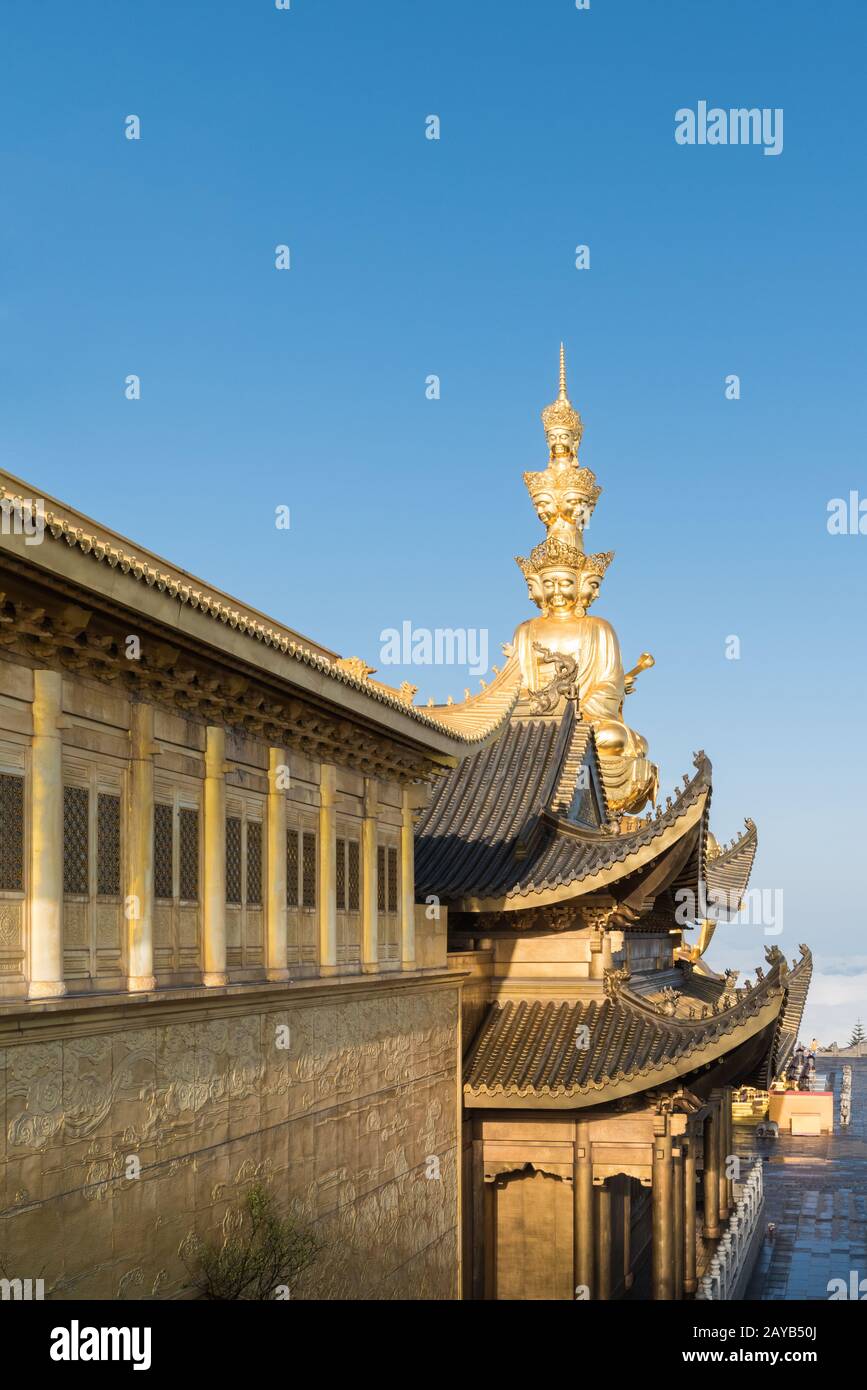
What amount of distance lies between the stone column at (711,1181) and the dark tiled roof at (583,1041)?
7.42 meters

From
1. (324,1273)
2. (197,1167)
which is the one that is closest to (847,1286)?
(324,1273)

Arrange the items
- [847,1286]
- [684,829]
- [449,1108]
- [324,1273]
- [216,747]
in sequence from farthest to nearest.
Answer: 1. [847,1286]
2. [684,829]
3. [449,1108]
4. [324,1273]
5. [216,747]

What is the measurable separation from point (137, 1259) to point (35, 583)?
484 centimetres

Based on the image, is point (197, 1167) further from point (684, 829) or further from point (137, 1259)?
point (684, 829)

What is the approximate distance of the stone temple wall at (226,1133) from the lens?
32.3ft

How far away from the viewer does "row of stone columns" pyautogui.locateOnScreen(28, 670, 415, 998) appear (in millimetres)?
10039

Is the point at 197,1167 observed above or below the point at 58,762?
below

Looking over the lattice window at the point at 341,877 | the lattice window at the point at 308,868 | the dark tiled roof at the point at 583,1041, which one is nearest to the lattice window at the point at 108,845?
the lattice window at the point at 308,868

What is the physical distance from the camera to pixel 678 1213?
66.7ft

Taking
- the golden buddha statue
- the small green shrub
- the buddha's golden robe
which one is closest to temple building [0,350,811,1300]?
the small green shrub

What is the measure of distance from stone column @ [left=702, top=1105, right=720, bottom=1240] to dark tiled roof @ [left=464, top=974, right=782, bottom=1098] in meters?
7.42

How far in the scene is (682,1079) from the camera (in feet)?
63.8

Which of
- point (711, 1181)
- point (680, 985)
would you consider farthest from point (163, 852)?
point (711, 1181)

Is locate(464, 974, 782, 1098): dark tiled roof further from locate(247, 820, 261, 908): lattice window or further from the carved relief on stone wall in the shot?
the carved relief on stone wall
